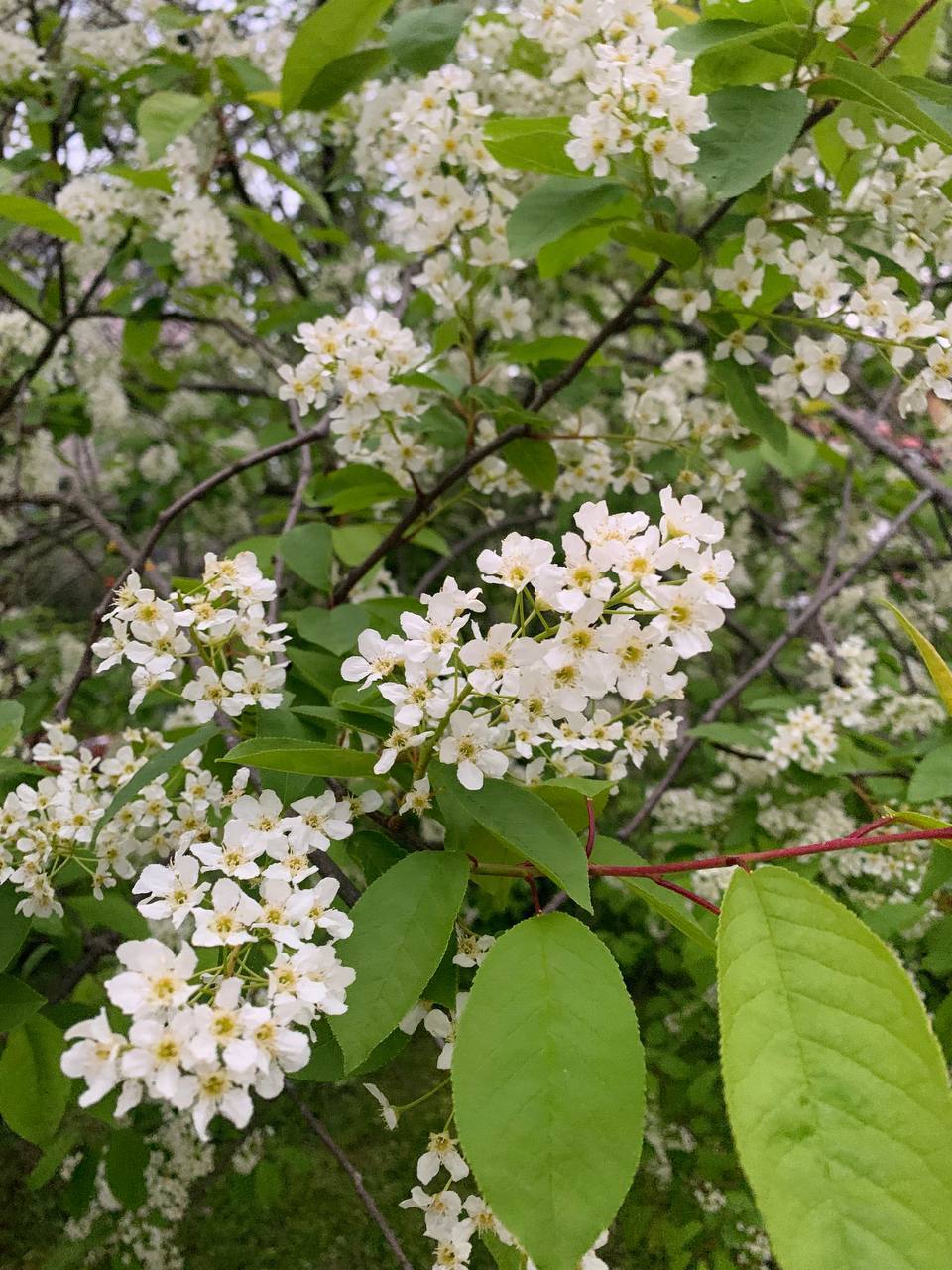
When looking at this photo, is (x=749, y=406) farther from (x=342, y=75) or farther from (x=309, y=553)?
(x=342, y=75)

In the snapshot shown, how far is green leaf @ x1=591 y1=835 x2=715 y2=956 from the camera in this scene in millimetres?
905

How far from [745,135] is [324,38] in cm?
96

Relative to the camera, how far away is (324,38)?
1.75m

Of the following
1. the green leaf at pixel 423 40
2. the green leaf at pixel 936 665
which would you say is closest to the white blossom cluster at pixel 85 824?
the green leaf at pixel 936 665

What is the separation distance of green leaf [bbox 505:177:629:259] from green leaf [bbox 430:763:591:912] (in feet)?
2.91

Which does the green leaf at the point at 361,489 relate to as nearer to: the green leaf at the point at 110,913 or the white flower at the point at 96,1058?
the green leaf at the point at 110,913

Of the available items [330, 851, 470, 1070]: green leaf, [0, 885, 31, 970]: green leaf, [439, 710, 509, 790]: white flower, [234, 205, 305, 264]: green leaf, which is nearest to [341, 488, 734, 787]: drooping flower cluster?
[439, 710, 509, 790]: white flower

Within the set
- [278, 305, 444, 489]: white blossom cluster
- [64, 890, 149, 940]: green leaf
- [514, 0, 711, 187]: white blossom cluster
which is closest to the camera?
[514, 0, 711, 187]: white blossom cluster

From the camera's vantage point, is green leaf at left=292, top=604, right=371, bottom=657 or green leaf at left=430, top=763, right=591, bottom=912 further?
green leaf at left=292, top=604, right=371, bottom=657

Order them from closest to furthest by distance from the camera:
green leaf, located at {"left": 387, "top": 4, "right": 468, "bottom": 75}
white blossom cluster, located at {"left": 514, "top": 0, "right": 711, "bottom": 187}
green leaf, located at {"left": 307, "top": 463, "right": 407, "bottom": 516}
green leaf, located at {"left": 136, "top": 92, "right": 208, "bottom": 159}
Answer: white blossom cluster, located at {"left": 514, "top": 0, "right": 711, "bottom": 187}, green leaf, located at {"left": 387, "top": 4, "right": 468, "bottom": 75}, green leaf, located at {"left": 307, "top": 463, "right": 407, "bottom": 516}, green leaf, located at {"left": 136, "top": 92, "right": 208, "bottom": 159}

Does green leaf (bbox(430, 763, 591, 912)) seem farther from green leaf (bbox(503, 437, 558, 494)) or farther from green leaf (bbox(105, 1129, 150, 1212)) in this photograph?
Result: green leaf (bbox(105, 1129, 150, 1212))

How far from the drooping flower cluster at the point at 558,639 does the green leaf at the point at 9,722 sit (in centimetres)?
57

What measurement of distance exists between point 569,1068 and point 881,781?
1738mm

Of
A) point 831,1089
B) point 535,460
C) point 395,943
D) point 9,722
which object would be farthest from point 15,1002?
point 535,460
